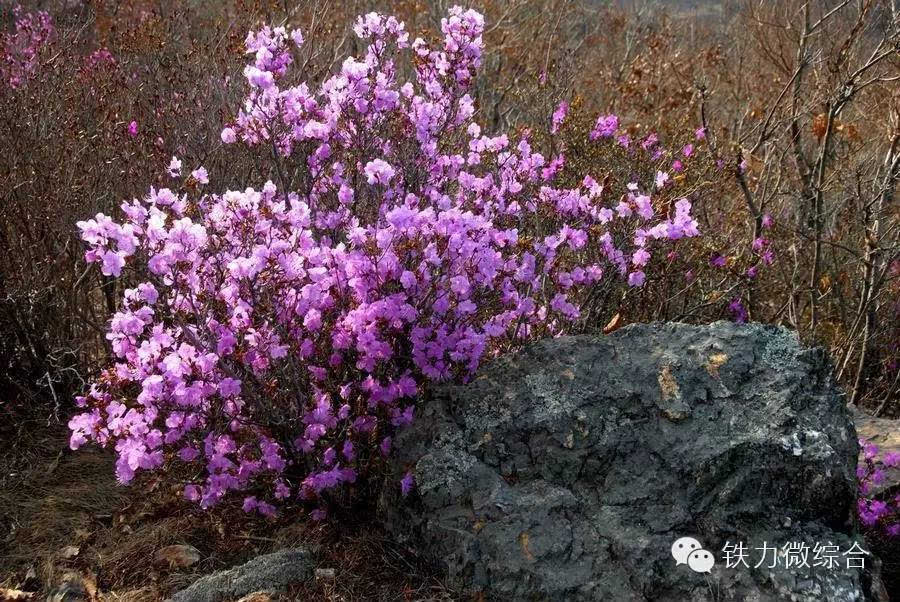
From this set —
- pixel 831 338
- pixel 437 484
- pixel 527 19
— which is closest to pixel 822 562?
pixel 437 484

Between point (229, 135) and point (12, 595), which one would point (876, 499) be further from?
point (12, 595)

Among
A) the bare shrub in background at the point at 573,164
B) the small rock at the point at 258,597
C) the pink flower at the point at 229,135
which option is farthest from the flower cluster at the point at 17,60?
the small rock at the point at 258,597

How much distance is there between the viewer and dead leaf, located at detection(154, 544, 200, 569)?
310 cm

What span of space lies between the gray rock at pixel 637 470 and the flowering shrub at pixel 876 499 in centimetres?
123

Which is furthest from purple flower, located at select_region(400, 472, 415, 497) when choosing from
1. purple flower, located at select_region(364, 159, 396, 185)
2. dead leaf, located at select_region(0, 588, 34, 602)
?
dead leaf, located at select_region(0, 588, 34, 602)

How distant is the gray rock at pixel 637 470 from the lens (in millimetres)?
2598

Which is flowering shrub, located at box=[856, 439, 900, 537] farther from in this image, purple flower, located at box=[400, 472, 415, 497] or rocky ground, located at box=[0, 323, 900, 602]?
purple flower, located at box=[400, 472, 415, 497]

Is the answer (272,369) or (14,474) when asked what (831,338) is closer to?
(272,369)

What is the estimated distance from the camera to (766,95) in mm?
9367

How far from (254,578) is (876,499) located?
3096 mm

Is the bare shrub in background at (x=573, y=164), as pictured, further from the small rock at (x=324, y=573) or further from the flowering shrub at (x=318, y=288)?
the small rock at (x=324, y=573)

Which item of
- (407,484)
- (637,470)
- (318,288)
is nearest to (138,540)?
(407,484)

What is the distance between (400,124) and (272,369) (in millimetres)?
1328

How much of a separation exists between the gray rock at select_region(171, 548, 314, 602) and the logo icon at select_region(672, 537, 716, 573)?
134 centimetres
